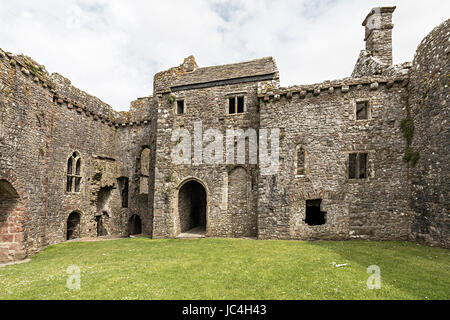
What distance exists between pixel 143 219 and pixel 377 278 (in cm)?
1650

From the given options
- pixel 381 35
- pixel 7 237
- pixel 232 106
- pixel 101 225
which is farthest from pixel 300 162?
pixel 101 225

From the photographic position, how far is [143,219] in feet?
61.4

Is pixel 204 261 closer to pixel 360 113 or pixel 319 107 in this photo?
pixel 319 107

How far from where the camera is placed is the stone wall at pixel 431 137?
9.27 m

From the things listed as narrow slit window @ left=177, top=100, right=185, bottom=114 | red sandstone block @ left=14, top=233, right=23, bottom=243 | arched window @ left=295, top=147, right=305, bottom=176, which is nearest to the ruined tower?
arched window @ left=295, top=147, right=305, bottom=176

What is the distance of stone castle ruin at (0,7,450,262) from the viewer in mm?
10266

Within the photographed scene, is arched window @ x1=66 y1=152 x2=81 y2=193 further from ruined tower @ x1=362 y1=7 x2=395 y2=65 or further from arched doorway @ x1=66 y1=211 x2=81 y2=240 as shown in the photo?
ruined tower @ x1=362 y1=7 x2=395 y2=65

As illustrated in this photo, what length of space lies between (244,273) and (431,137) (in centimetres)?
989

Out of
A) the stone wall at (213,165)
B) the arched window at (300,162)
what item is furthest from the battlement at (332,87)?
the arched window at (300,162)

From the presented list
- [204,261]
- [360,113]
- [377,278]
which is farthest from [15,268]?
[360,113]

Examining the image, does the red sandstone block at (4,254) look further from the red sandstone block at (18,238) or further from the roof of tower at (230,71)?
the roof of tower at (230,71)

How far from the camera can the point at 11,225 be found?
10.6 m

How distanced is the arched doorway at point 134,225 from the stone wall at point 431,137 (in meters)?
19.0

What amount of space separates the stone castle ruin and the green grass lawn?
1586mm
